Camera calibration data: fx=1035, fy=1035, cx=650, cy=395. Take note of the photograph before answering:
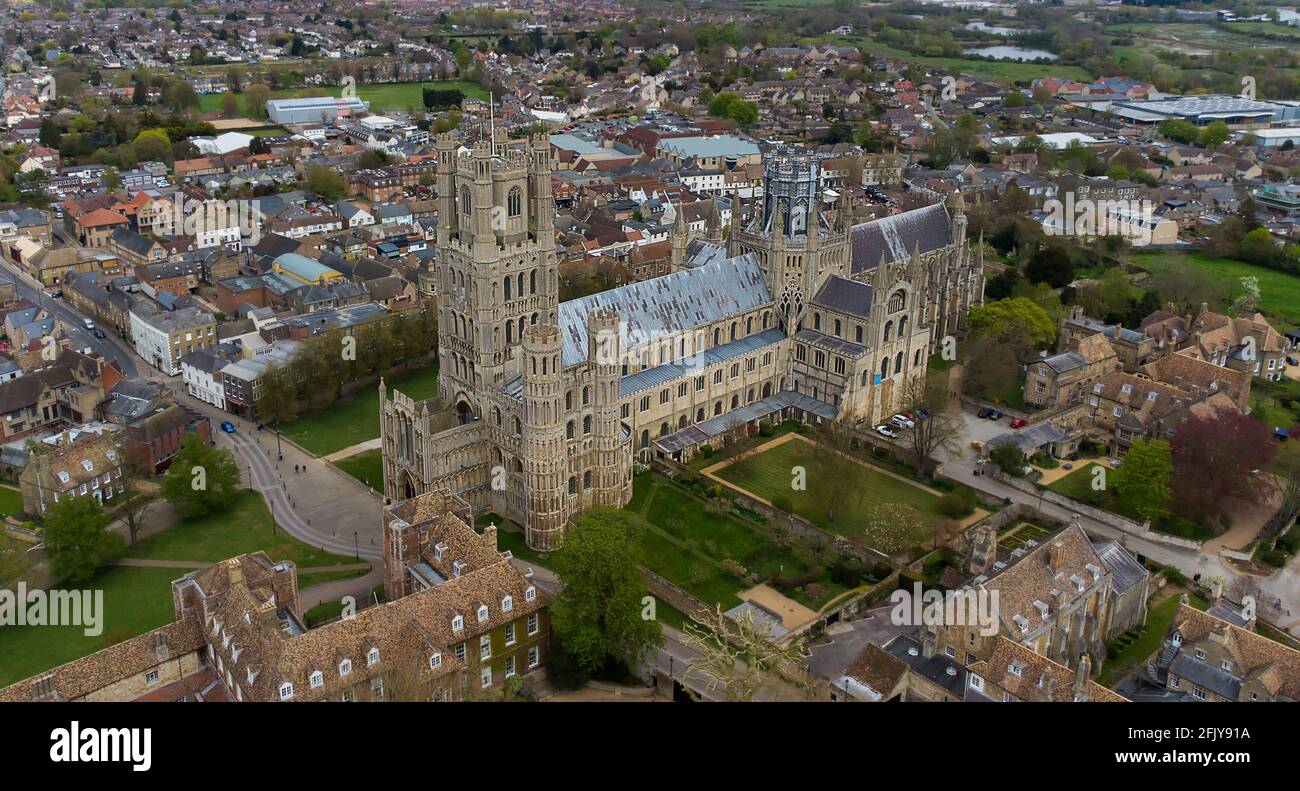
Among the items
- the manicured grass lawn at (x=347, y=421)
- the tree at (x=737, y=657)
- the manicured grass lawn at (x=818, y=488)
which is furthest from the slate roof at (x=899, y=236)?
the tree at (x=737, y=657)

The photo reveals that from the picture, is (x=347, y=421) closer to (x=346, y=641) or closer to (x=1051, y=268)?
(x=346, y=641)

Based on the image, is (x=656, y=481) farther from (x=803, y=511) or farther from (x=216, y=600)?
(x=216, y=600)

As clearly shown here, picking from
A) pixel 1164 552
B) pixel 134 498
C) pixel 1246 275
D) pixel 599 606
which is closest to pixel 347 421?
pixel 134 498

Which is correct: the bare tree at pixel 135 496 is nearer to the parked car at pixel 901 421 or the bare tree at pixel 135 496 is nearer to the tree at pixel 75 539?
the tree at pixel 75 539

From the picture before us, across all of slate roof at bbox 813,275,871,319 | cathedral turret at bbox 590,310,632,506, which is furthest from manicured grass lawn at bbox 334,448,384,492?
slate roof at bbox 813,275,871,319

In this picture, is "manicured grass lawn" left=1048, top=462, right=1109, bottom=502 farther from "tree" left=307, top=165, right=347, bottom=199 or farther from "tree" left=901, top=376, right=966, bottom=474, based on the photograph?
"tree" left=307, top=165, right=347, bottom=199

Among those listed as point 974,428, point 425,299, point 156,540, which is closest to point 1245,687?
point 974,428
